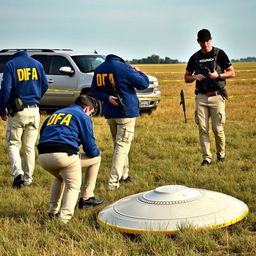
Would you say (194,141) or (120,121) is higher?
(120,121)

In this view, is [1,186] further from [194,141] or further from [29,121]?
[194,141]

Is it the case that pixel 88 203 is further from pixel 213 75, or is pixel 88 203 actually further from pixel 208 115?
pixel 208 115

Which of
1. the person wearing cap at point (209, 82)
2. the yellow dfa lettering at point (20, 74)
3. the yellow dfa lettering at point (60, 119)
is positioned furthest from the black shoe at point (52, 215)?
the person wearing cap at point (209, 82)

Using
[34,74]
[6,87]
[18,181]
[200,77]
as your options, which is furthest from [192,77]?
[18,181]

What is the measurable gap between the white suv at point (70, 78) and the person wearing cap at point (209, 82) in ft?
21.1

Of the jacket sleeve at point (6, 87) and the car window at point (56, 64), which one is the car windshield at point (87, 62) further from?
the jacket sleeve at point (6, 87)

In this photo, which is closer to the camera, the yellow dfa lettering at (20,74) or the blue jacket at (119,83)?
the blue jacket at (119,83)

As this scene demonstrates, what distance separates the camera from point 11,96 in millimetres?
7434

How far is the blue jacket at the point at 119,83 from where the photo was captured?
6891mm

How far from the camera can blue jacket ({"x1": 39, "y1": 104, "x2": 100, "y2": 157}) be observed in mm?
5355

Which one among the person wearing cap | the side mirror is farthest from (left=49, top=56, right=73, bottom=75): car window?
the person wearing cap

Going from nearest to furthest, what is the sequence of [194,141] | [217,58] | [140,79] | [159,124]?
[140,79] → [217,58] → [194,141] → [159,124]

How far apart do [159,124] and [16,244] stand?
27.9 ft

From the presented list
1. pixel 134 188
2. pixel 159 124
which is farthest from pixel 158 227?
pixel 159 124
